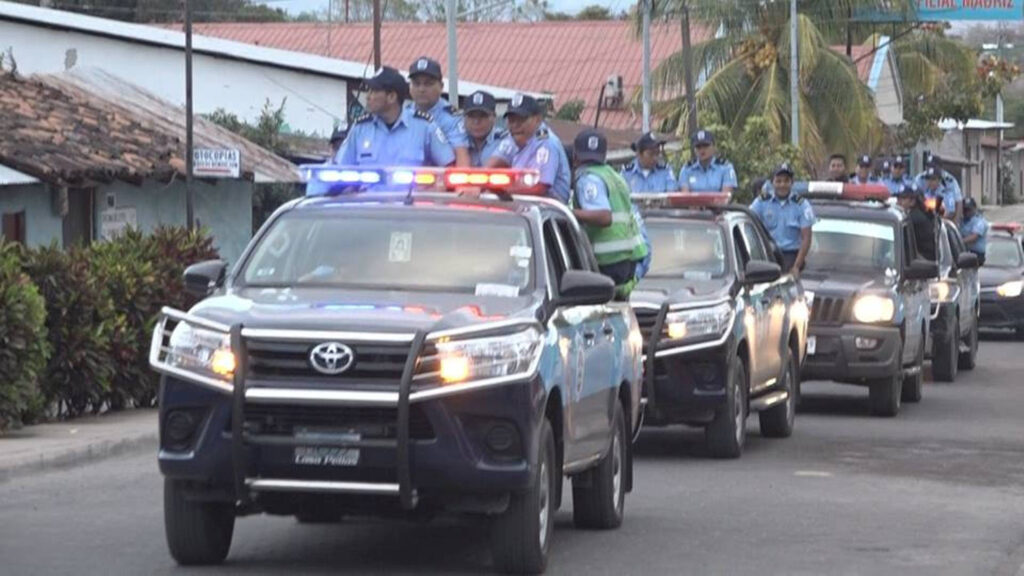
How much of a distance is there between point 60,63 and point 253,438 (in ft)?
89.4

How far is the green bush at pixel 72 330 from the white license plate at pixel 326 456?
323 inches

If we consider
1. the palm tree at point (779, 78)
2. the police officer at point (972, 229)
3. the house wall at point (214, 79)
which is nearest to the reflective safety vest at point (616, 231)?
the police officer at point (972, 229)

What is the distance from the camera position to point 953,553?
10633 mm

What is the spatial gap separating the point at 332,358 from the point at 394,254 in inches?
53.9

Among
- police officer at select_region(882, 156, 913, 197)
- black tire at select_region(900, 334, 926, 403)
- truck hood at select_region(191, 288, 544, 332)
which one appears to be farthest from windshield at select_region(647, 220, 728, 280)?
police officer at select_region(882, 156, 913, 197)

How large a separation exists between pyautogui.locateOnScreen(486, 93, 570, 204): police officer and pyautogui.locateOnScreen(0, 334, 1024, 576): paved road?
2.07 meters

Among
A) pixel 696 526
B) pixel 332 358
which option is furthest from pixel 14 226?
pixel 332 358

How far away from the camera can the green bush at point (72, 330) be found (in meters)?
16.7

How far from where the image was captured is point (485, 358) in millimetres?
8977

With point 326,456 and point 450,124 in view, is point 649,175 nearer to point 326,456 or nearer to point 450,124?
point 450,124

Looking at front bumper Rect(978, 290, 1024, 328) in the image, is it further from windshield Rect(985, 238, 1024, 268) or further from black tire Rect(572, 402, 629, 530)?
black tire Rect(572, 402, 629, 530)

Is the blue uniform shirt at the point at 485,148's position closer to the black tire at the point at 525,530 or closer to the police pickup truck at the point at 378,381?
the police pickup truck at the point at 378,381

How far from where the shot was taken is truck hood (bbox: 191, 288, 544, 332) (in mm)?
8969

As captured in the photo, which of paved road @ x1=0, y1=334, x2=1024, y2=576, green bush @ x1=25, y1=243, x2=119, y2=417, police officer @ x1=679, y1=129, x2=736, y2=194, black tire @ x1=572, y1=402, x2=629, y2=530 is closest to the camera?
paved road @ x1=0, y1=334, x2=1024, y2=576
